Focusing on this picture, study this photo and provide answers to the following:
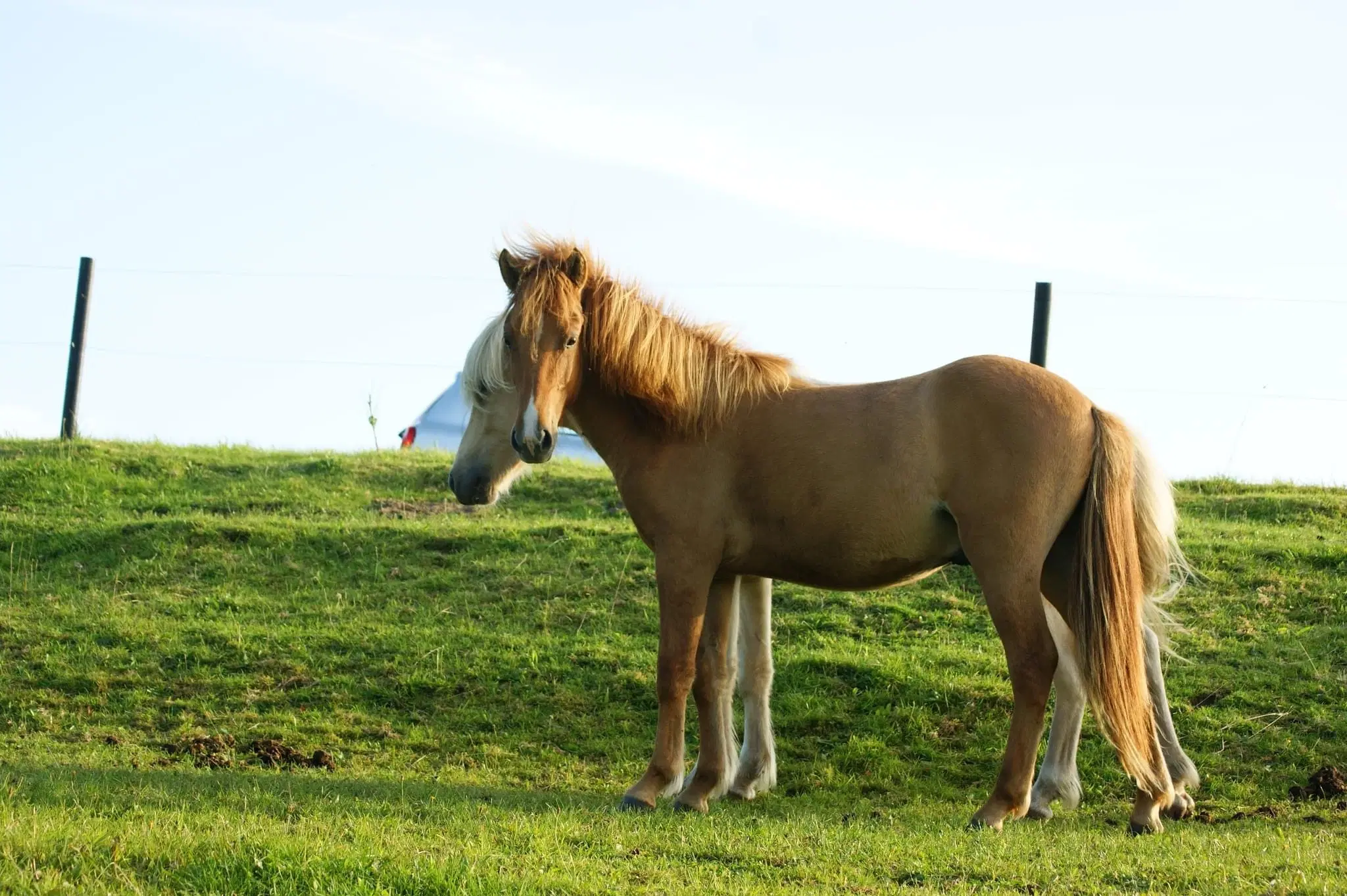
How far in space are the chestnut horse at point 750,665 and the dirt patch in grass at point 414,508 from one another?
559 centimetres

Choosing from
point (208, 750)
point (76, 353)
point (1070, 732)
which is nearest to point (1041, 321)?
point (1070, 732)

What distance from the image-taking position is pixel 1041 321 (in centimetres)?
1363

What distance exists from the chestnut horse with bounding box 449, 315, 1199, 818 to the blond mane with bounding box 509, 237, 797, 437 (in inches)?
15.9

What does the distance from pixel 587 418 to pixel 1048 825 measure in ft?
9.56

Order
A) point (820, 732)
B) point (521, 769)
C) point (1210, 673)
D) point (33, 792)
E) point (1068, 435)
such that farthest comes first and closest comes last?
1. point (1210, 673)
2. point (820, 732)
3. point (521, 769)
4. point (1068, 435)
5. point (33, 792)

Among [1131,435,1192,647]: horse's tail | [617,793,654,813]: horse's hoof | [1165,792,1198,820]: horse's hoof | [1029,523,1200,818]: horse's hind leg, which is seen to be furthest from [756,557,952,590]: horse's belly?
[1165,792,1198,820]: horse's hoof

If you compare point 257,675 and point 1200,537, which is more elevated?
point 1200,537

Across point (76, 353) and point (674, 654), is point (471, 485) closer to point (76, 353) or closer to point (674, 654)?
point (674, 654)

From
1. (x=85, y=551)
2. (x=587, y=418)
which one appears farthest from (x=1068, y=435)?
(x=85, y=551)

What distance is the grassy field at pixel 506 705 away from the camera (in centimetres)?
465

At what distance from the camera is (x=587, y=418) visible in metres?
6.75

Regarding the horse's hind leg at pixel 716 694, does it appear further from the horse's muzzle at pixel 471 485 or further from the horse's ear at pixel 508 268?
the horse's ear at pixel 508 268

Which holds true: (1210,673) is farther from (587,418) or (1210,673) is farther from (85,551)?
(85,551)

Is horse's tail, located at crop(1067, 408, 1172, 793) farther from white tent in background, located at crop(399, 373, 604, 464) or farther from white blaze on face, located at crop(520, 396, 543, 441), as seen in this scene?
white tent in background, located at crop(399, 373, 604, 464)
